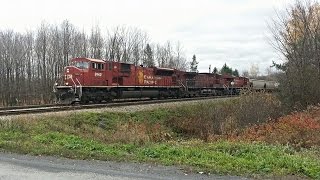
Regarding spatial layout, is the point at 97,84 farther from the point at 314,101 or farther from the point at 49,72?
the point at 49,72

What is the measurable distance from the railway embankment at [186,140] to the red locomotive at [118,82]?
5201mm

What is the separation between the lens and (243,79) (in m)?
61.5

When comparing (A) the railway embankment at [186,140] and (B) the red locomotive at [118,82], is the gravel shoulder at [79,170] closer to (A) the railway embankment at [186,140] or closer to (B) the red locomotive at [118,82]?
(A) the railway embankment at [186,140]

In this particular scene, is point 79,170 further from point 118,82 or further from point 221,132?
point 118,82

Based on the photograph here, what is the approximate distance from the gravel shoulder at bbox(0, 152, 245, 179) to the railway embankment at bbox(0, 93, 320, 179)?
20.2 inches

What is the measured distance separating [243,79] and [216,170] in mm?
54532

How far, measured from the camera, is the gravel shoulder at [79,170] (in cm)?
793

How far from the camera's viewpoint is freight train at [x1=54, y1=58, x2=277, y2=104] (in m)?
27.4

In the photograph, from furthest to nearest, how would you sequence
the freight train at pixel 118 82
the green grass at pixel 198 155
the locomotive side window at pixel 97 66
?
A: 1. the locomotive side window at pixel 97 66
2. the freight train at pixel 118 82
3. the green grass at pixel 198 155

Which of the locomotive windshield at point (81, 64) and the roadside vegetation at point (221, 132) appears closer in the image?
the roadside vegetation at point (221, 132)

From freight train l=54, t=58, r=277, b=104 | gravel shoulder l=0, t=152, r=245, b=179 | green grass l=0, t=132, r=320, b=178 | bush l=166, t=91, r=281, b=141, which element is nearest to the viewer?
gravel shoulder l=0, t=152, r=245, b=179

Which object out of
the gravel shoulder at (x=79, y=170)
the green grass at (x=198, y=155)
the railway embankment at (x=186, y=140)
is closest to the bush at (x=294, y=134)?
the railway embankment at (x=186, y=140)

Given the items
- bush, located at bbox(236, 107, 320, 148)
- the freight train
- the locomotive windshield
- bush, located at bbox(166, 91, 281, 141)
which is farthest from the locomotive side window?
bush, located at bbox(236, 107, 320, 148)

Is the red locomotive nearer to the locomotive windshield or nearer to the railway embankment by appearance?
the locomotive windshield
